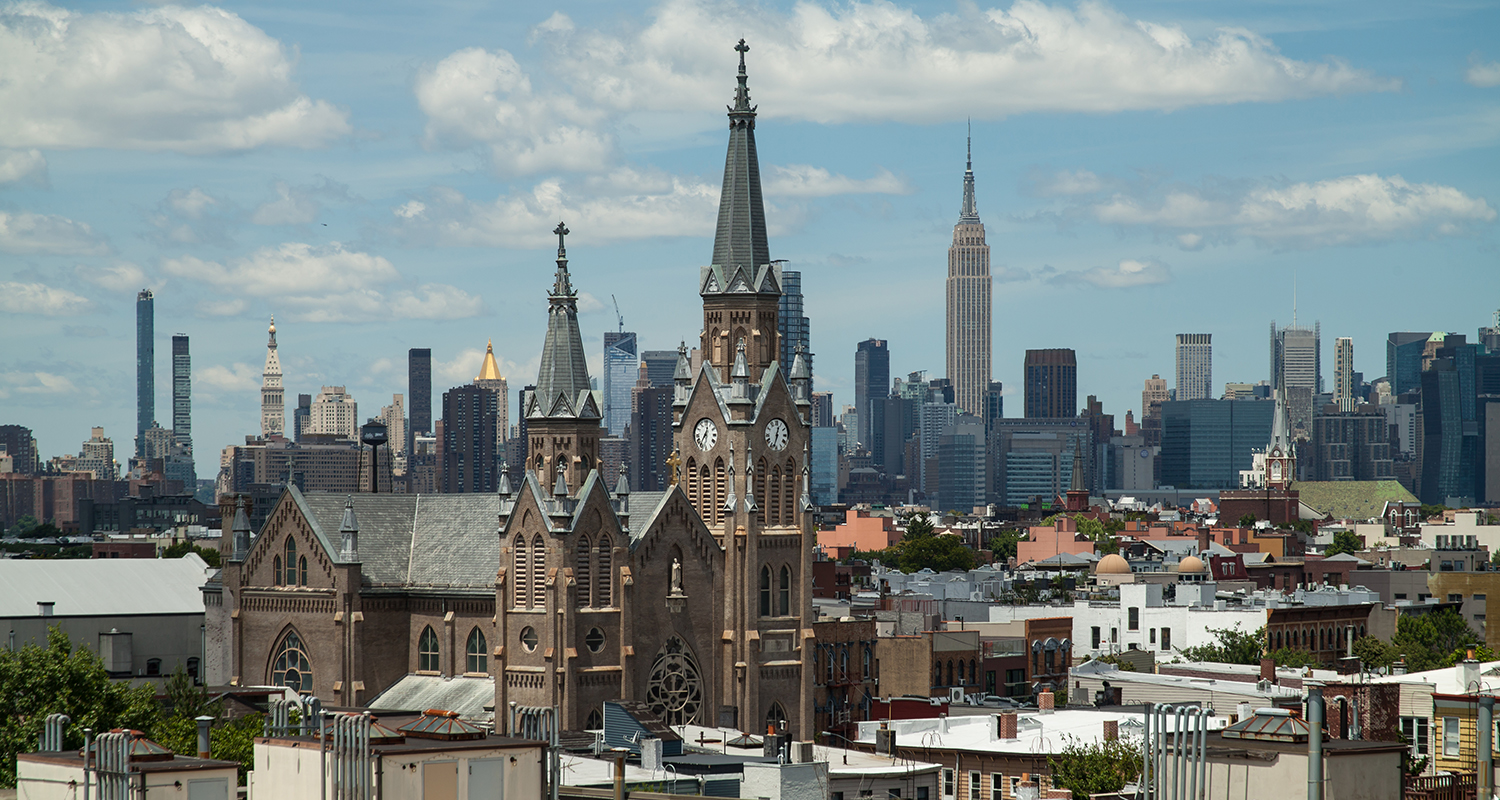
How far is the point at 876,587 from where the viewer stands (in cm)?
18450

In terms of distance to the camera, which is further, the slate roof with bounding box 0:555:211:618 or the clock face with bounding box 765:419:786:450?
the slate roof with bounding box 0:555:211:618

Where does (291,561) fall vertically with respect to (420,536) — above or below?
below

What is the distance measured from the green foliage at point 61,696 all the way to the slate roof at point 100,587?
39.3 metres

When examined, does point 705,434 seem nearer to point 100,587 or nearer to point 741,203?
point 741,203

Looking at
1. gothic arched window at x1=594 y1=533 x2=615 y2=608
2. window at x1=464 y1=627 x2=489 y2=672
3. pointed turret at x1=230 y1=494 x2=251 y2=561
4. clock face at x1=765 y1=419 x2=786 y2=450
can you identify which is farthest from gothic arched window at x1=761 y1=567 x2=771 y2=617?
pointed turret at x1=230 y1=494 x2=251 y2=561

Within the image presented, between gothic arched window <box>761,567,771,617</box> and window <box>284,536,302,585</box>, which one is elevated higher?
window <box>284,536,302,585</box>

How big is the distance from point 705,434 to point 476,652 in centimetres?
1311

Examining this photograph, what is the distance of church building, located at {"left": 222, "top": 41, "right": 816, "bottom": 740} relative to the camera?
90.7m

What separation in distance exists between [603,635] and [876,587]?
94.9 metres

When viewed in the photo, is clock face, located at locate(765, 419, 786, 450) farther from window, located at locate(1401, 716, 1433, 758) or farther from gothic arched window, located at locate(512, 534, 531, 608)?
window, located at locate(1401, 716, 1433, 758)

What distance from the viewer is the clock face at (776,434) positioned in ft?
320

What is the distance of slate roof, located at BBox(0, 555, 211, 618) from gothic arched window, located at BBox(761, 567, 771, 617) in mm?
34059

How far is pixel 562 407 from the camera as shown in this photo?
309ft

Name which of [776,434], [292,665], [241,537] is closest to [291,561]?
[292,665]
